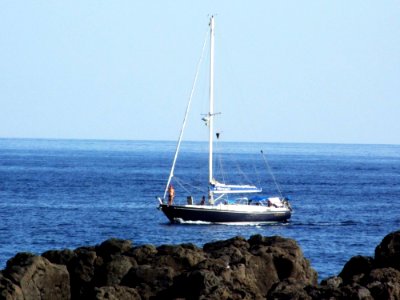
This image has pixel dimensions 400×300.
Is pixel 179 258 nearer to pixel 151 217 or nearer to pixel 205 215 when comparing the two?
pixel 205 215

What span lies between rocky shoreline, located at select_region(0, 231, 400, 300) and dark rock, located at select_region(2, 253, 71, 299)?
24 mm

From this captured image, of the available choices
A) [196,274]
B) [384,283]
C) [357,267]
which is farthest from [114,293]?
[357,267]

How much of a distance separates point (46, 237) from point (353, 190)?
54.9 metres

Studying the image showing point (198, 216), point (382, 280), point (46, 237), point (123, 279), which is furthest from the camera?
point (198, 216)

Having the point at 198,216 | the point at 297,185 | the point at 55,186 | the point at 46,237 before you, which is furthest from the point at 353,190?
the point at 46,237

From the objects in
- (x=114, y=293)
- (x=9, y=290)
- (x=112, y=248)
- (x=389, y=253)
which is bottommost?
(x=9, y=290)

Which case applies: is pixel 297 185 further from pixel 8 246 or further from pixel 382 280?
pixel 382 280

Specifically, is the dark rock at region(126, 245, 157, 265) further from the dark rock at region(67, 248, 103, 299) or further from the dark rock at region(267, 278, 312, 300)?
the dark rock at region(267, 278, 312, 300)

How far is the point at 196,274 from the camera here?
25.9 metres

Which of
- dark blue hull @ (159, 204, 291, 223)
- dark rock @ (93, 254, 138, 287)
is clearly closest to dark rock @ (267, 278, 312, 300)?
dark rock @ (93, 254, 138, 287)

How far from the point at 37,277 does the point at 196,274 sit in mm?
4319

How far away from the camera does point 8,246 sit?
180ft

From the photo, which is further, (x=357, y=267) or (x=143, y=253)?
(x=143, y=253)

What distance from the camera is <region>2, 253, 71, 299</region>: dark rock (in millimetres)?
27234
